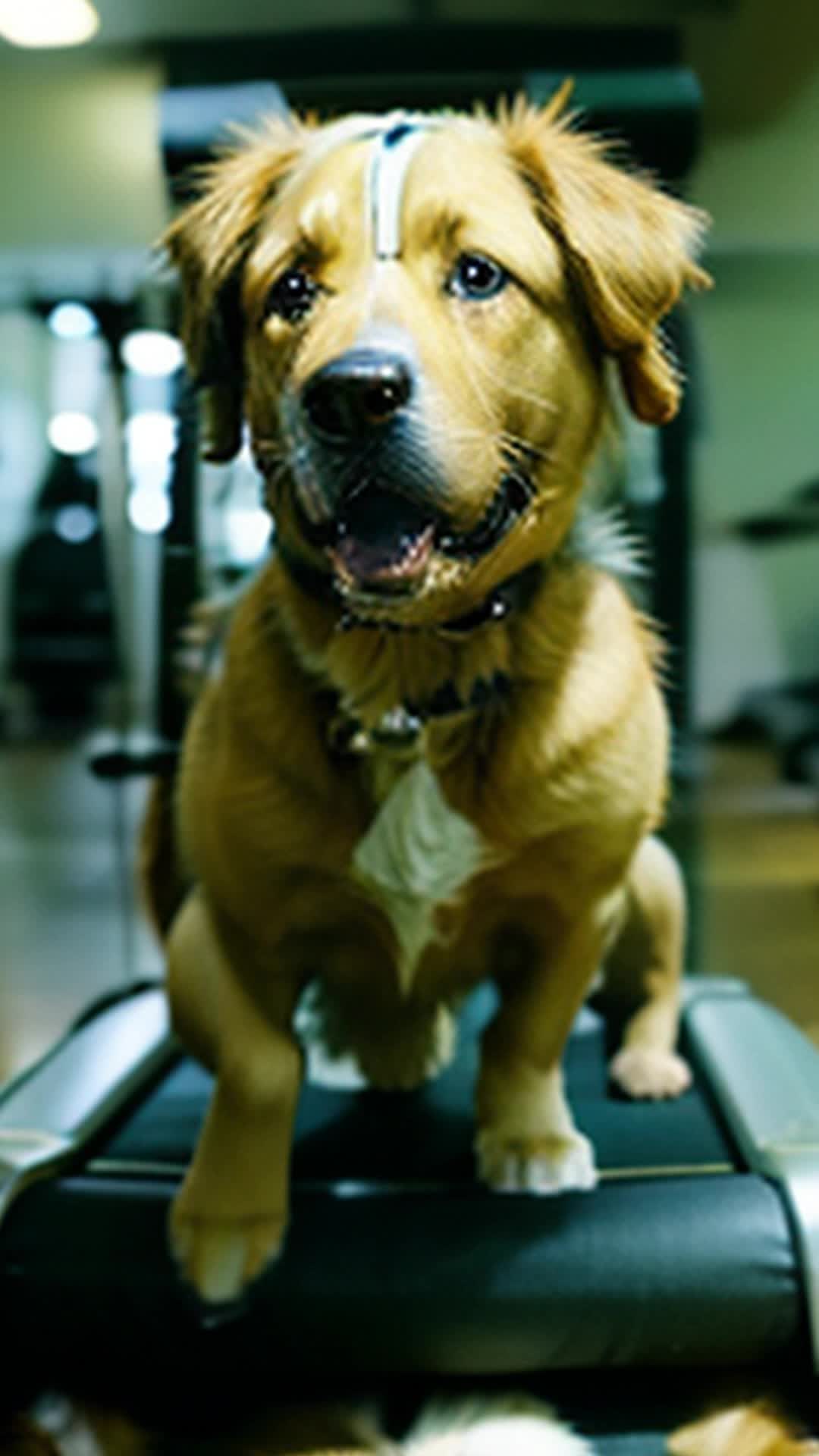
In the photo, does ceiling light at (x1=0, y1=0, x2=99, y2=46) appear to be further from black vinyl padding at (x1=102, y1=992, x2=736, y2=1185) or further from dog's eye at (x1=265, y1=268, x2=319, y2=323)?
black vinyl padding at (x1=102, y1=992, x2=736, y2=1185)

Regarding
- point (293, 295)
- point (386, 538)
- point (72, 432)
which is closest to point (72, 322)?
point (72, 432)

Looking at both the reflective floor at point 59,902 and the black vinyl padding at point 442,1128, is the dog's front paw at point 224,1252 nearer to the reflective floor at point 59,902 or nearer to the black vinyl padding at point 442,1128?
the black vinyl padding at point 442,1128

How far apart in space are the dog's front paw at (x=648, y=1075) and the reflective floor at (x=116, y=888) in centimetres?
17

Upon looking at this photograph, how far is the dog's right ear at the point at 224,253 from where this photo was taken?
2.29 ft

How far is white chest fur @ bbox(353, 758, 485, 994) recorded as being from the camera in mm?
736

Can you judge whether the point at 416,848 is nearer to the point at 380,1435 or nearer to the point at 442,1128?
the point at 442,1128

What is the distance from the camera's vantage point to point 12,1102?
956mm

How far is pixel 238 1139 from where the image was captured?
772 millimetres

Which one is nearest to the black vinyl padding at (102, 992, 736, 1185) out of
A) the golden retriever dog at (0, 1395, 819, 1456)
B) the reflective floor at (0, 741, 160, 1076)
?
the golden retriever dog at (0, 1395, 819, 1456)

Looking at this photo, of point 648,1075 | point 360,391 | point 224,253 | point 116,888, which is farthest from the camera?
point 116,888

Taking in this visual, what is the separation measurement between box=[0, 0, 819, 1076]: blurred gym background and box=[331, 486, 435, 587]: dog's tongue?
0.20 meters

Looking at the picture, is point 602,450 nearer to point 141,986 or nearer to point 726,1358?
point 726,1358

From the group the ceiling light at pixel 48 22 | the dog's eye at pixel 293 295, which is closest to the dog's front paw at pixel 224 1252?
the dog's eye at pixel 293 295

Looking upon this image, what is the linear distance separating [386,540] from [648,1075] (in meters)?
0.47
